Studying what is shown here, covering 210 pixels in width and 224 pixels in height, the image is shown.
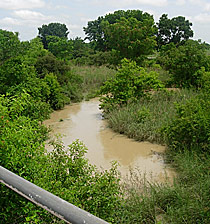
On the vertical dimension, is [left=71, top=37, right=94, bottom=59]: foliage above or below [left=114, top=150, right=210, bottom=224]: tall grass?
above

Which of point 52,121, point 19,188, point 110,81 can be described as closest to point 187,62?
point 110,81

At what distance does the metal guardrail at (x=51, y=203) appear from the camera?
117 centimetres

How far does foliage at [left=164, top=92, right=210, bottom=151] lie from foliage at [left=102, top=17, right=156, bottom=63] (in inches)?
451

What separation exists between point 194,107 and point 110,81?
14.2 ft

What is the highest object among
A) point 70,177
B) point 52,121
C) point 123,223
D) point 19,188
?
point 19,188

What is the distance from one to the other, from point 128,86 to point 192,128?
393 centimetres

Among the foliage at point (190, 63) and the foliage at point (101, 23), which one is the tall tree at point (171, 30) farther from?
the foliage at point (190, 63)

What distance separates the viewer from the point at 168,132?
6.22 meters

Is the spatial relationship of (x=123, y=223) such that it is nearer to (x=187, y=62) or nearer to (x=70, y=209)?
(x=70, y=209)

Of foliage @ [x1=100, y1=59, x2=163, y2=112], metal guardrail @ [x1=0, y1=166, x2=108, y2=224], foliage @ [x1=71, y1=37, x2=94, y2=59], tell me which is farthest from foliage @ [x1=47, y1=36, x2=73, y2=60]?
metal guardrail @ [x1=0, y1=166, x2=108, y2=224]

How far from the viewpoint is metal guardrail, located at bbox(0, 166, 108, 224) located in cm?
117

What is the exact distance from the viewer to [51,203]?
1.30 meters

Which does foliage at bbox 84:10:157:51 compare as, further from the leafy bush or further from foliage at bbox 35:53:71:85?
the leafy bush

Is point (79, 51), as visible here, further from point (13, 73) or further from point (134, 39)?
point (13, 73)
